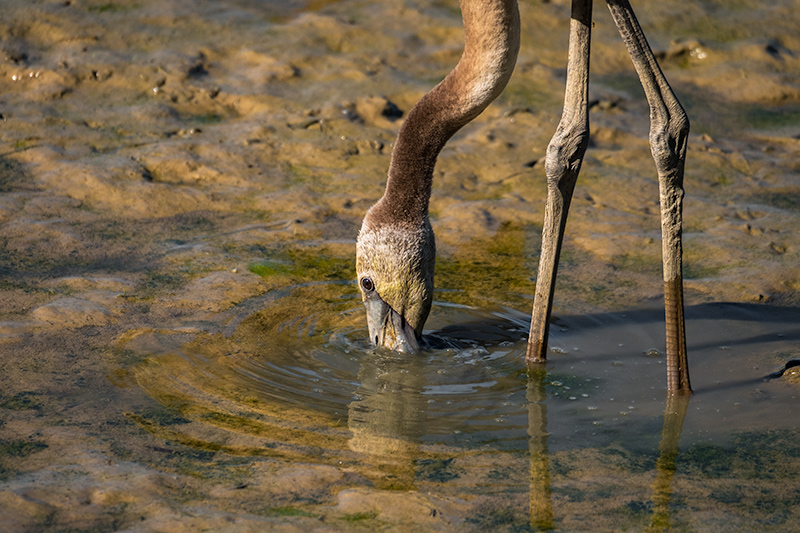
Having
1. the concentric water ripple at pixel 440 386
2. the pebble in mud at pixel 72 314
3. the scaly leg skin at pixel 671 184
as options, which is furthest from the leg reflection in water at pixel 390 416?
the pebble in mud at pixel 72 314

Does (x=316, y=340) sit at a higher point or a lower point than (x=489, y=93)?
lower

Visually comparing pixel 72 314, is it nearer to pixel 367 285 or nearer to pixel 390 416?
pixel 367 285

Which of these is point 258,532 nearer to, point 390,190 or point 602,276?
point 390,190

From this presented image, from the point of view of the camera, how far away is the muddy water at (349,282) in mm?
3281

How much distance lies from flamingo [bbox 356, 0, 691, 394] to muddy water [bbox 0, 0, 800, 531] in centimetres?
24

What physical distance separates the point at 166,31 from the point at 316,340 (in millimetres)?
5689

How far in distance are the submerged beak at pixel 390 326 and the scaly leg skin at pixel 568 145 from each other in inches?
28.9

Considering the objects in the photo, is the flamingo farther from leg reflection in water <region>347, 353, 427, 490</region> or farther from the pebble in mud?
the pebble in mud

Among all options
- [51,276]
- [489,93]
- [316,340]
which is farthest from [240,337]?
[489,93]

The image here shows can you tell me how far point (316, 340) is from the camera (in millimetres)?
4781

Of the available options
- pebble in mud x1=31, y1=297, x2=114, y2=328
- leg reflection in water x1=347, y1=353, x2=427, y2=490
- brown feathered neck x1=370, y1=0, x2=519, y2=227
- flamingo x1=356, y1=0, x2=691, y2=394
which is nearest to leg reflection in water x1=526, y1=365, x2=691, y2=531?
flamingo x1=356, y1=0, x2=691, y2=394

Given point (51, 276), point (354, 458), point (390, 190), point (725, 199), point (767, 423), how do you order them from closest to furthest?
point (354, 458), point (767, 423), point (390, 190), point (51, 276), point (725, 199)

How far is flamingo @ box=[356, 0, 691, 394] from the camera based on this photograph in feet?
13.7

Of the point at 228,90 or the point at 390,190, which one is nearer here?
the point at 390,190
